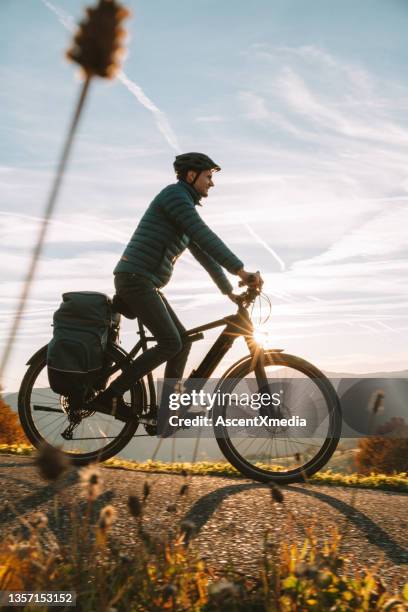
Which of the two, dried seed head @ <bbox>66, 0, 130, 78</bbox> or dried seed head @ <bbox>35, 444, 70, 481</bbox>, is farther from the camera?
dried seed head @ <bbox>35, 444, 70, 481</bbox>

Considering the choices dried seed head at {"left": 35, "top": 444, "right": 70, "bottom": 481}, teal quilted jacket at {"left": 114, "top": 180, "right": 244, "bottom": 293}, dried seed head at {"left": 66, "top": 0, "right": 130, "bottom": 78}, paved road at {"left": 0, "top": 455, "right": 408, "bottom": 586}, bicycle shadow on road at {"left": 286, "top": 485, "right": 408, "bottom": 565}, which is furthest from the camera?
teal quilted jacket at {"left": 114, "top": 180, "right": 244, "bottom": 293}

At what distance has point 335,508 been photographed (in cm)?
435

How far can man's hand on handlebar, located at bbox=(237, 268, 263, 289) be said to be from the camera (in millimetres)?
5078

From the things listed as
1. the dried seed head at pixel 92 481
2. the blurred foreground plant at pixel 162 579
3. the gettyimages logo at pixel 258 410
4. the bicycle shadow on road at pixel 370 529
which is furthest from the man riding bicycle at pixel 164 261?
the dried seed head at pixel 92 481

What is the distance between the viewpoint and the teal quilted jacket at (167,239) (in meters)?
→ 4.98

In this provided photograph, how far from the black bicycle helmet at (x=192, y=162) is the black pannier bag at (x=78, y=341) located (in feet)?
3.98

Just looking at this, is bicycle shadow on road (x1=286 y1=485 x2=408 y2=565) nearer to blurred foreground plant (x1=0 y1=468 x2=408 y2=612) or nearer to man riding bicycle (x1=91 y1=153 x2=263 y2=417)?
blurred foreground plant (x1=0 y1=468 x2=408 y2=612)

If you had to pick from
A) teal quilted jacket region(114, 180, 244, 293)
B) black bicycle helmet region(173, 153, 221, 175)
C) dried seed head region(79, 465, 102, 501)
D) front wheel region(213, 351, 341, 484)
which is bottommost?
dried seed head region(79, 465, 102, 501)

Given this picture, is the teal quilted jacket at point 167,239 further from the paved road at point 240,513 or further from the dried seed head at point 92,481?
the dried seed head at point 92,481

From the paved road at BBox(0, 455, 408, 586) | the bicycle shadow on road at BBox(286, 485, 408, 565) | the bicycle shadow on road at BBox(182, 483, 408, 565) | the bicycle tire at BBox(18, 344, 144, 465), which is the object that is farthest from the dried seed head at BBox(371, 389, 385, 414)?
the bicycle tire at BBox(18, 344, 144, 465)

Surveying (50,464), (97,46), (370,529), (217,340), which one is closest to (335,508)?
(370,529)

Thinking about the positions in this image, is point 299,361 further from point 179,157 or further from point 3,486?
point 3,486

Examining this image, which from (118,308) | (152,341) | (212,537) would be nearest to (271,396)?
(152,341)

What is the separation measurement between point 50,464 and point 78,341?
10.7 feet
